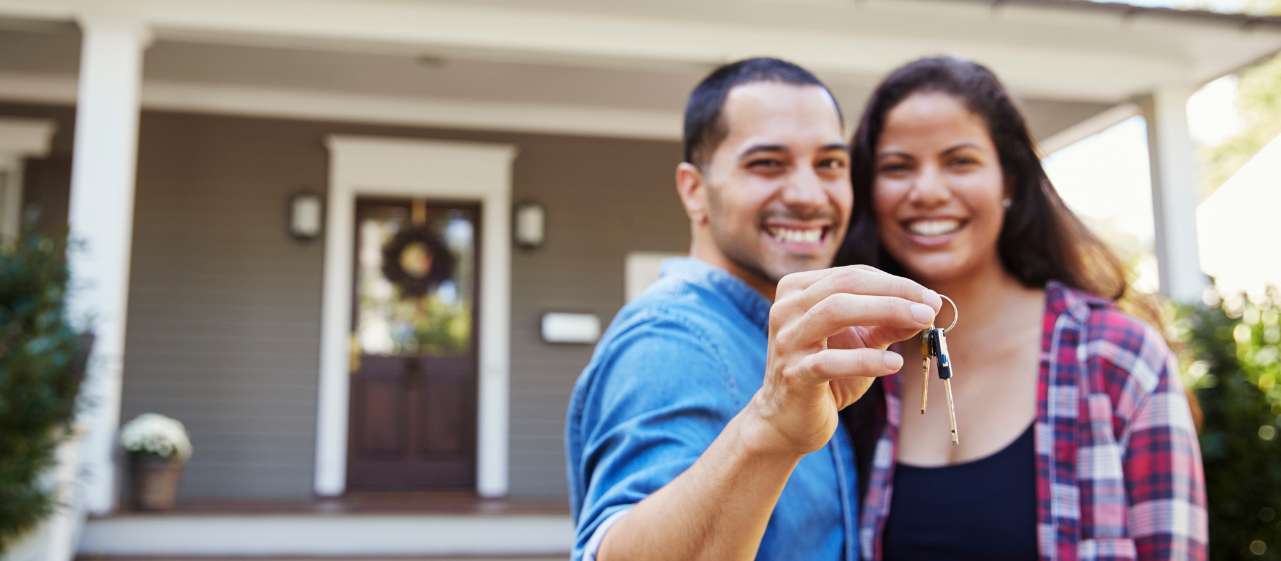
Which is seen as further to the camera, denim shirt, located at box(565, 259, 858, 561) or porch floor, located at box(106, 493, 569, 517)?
porch floor, located at box(106, 493, 569, 517)

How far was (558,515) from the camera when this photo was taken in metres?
4.95

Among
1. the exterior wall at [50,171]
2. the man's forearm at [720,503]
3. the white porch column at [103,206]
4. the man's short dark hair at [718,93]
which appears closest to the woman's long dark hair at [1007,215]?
the man's short dark hair at [718,93]

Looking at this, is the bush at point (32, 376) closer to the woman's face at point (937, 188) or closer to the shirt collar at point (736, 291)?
the shirt collar at point (736, 291)

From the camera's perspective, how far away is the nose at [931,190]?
1.50 meters

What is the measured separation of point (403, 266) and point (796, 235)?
556cm

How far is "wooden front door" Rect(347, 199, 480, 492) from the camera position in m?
6.35

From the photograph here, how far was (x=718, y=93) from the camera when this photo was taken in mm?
1453

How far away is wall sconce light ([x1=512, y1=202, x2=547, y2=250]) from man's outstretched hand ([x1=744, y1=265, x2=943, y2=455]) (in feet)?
18.8

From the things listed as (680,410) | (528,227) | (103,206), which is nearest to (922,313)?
(680,410)

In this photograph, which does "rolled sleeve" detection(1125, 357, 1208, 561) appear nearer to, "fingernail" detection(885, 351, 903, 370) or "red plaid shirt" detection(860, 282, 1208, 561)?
"red plaid shirt" detection(860, 282, 1208, 561)

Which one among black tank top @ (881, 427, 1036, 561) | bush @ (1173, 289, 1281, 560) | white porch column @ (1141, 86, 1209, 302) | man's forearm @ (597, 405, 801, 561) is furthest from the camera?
white porch column @ (1141, 86, 1209, 302)

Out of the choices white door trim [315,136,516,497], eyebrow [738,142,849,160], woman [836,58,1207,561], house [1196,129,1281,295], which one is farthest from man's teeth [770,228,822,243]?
white door trim [315,136,516,497]

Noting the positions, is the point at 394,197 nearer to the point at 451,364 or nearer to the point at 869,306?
the point at 451,364

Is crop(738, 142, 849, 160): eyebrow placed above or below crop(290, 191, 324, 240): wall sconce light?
below
